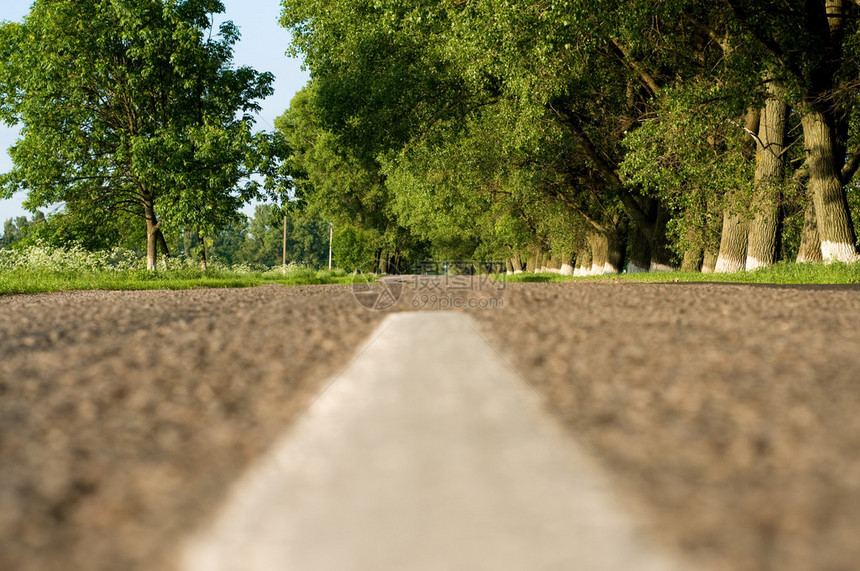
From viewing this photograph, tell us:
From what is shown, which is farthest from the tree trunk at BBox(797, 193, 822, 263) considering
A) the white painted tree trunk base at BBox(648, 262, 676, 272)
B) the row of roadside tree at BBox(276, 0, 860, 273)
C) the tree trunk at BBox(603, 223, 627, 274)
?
the tree trunk at BBox(603, 223, 627, 274)

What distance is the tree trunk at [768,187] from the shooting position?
13.9 m

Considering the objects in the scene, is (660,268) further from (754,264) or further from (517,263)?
(517,263)

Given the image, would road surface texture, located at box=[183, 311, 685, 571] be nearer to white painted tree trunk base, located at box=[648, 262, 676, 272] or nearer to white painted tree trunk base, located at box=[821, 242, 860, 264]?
white painted tree trunk base, located at box=[821, 242, 860, 264]

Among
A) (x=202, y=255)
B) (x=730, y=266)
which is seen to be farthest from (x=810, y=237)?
(x=202, y=255)

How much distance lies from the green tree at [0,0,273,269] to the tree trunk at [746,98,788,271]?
1381 centimetres

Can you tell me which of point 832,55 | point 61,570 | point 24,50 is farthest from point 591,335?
point 24,50

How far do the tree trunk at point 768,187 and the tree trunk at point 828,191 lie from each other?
0.74 meters

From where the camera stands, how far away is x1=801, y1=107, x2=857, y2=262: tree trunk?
12828 mm

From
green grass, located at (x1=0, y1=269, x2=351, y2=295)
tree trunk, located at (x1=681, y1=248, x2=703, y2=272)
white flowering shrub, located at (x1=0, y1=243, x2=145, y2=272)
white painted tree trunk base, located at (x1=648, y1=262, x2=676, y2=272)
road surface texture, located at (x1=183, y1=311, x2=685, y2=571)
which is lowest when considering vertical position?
road surface texture, located at (x1=183, y1=311, x2=685, y2=571)

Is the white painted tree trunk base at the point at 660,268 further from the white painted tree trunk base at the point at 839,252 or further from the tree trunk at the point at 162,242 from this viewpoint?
the tree trunk at the point at 162,242

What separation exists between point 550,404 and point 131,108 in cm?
2238

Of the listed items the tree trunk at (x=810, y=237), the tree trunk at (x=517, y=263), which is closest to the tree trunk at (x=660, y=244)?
the tree trunk at (x=810, y=237)

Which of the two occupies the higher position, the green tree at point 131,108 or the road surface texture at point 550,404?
the green tree at point 131,108

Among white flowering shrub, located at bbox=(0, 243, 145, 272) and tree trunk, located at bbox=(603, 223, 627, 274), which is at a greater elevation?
tree trunk, located at bbox=(603, 223, 627, 274)
